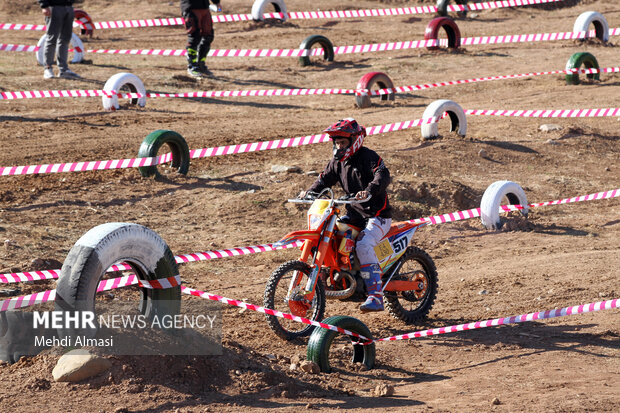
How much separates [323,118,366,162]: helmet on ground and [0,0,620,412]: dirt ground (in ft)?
5.86

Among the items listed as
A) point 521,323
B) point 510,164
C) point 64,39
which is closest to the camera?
point 521,323

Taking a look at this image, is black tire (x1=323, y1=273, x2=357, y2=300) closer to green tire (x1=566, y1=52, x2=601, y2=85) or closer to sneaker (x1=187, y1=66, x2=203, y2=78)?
sneaker (x1=187, y1=66, x2=203, y2=78)

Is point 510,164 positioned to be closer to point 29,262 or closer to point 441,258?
point 441,258

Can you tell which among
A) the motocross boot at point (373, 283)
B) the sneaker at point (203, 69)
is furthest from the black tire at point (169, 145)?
the sneaker at point (203, 69)

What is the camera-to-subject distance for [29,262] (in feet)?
31.3

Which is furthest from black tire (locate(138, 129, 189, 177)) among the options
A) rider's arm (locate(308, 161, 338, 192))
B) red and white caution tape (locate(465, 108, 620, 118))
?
red and white caution tape (locate(465, 108, 620, 118))

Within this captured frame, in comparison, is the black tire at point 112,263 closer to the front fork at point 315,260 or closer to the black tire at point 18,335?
the black tire at point 18,335

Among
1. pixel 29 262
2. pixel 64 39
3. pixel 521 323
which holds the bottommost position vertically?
pixel 521 323

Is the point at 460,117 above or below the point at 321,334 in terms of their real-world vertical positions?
above

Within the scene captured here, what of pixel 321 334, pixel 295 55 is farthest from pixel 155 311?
pixel 295 55

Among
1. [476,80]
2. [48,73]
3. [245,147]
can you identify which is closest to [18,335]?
[245,147]

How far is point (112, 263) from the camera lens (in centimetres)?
677

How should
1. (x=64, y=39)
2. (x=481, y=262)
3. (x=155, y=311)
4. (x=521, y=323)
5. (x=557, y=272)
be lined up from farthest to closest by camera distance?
(x=64, y=39) < (x=481, y=262) < (x=557, y=272) < (x=521, y=323) < (x=155, y=311)

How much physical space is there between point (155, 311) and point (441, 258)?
5.19 m
